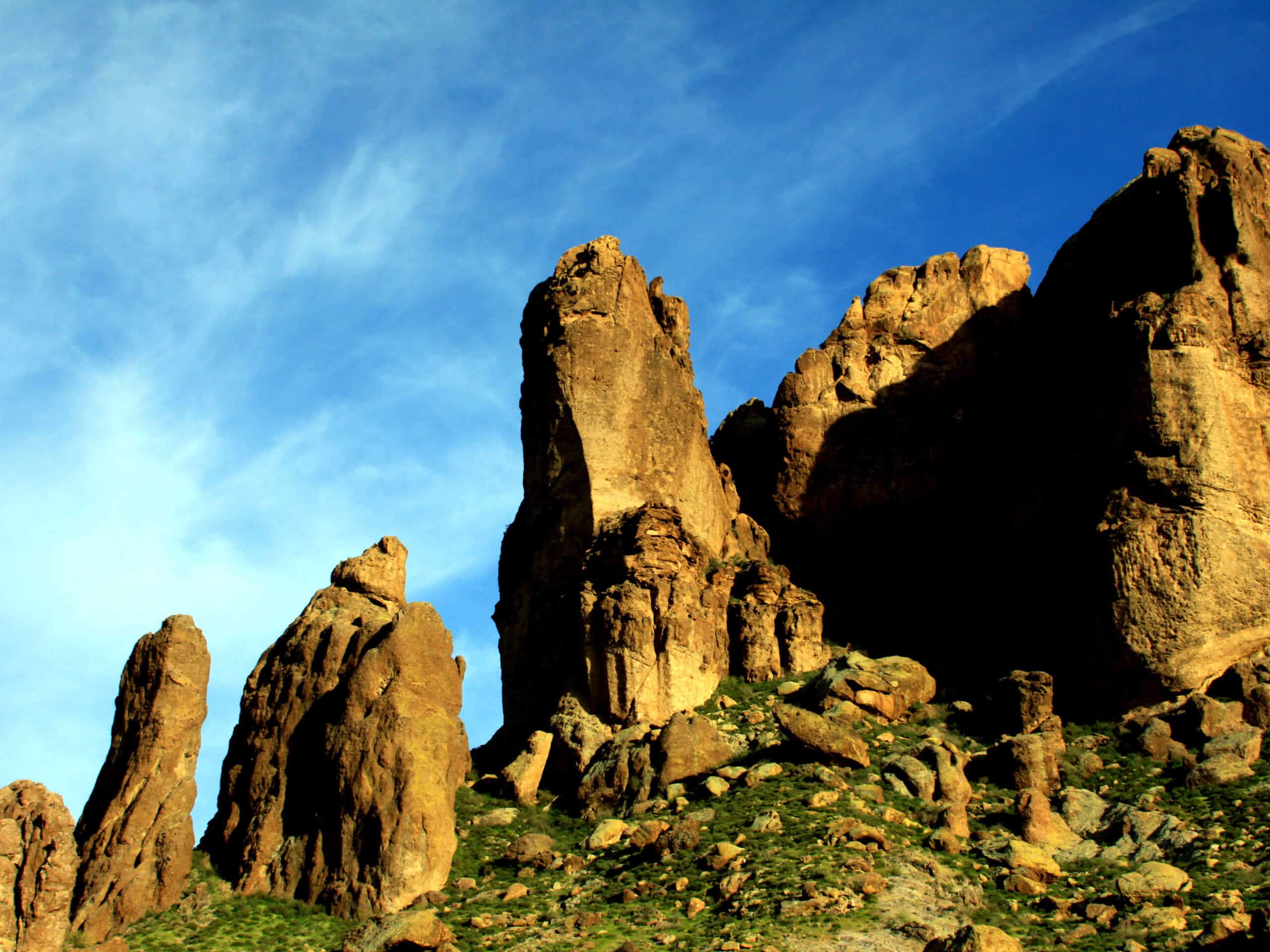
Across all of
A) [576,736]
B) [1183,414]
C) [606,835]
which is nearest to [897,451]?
[1183,414]

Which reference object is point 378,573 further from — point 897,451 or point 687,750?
point 897,451

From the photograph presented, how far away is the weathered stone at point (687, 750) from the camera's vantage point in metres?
48.9

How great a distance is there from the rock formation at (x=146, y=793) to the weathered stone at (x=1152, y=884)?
26.6 m

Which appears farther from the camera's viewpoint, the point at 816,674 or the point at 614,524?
the point at 614,524

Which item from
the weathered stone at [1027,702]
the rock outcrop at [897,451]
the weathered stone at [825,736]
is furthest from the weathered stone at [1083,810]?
the rock outcrop at [897,451]

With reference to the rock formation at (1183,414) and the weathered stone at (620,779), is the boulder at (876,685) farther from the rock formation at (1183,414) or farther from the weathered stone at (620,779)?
the weathered stone at (620,779)

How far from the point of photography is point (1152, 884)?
129 feet

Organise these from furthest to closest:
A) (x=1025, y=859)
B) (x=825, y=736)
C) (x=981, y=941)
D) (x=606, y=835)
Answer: (x=825, y=736)
(x=606, y=835)
(x=1025, y=859)
(x=981, y=941)

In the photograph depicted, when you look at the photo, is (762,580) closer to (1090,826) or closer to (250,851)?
(1090,826)

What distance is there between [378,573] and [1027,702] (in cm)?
2309

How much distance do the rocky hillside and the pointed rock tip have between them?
0.14 meters

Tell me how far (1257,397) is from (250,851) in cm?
3823

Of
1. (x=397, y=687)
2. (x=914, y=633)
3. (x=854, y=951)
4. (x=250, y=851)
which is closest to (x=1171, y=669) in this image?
(x=914, y=633)

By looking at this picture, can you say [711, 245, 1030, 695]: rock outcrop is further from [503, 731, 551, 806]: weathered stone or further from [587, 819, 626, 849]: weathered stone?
[587, 819, 626, 849]: weathered stone
